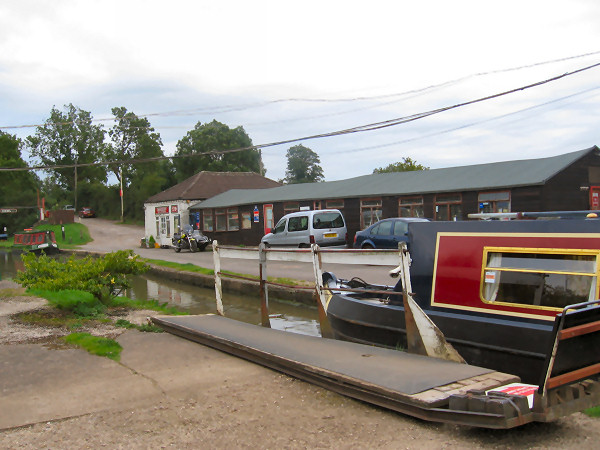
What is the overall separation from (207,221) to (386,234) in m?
17.1

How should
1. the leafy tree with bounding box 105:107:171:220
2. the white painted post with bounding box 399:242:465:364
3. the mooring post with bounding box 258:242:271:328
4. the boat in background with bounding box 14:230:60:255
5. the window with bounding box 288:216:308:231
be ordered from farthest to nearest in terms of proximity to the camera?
the leafy tree with bounding box 105:107:171:220, the boat in background with bounding box 14:230:60:255, the window with bounding box 288:216:308:231, the mooring post with bounding box 258:242:271:328, the white painted post with bounding box 399:242:465:364

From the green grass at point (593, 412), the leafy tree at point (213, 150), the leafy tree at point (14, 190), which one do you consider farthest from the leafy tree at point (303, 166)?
the green grass at point (593, 412)

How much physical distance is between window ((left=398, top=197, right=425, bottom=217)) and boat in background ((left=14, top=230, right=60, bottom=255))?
71.2 feet

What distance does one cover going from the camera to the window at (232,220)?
31.1 meters

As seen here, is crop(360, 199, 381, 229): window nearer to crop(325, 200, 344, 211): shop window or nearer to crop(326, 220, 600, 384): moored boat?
crop(325, 200, 344, 211): shop window

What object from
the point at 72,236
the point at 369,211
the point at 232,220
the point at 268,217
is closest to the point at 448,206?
the point at 369,211

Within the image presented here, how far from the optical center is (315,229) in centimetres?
2189

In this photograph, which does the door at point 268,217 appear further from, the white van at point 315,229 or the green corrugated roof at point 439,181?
the white van at point 315,229

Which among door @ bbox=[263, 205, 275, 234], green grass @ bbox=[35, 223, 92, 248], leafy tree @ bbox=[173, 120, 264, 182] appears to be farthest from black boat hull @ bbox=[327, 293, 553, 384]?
leafy tree @ bbox=[173, 120, 264, 182]

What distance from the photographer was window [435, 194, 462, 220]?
69.6 ft

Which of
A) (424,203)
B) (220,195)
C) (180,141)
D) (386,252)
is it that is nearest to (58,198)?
(180,141)

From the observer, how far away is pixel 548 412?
372cm

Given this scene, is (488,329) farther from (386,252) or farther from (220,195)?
(220,195)

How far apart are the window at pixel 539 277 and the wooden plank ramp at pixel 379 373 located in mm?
942
